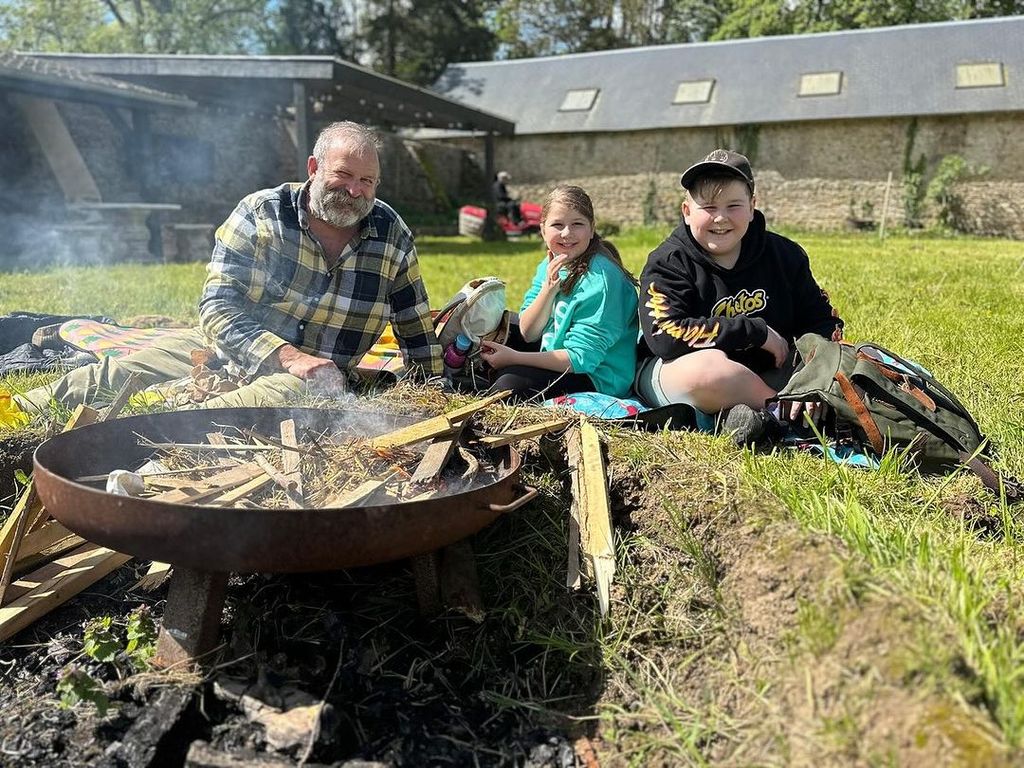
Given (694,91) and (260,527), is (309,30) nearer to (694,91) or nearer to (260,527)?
(694,91)

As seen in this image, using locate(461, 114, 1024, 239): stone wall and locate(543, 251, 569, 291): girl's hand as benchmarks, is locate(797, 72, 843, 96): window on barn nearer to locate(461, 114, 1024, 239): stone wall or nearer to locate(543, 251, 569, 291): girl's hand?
locate(461, 114, 1024, 239): stone wall

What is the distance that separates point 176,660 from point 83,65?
47.7 ft

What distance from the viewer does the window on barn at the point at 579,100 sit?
2498cm

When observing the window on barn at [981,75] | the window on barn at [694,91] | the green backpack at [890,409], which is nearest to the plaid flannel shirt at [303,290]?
the green backpack at [890,409]

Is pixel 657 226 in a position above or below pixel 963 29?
below

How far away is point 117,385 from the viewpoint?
3621mm

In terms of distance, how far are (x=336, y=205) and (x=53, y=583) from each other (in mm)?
1974

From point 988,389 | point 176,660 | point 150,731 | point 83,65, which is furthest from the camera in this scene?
point 83,65

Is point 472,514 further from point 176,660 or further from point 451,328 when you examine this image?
point 451,328

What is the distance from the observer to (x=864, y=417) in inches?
117

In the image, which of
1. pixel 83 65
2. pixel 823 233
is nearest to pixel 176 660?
pixel 83 65

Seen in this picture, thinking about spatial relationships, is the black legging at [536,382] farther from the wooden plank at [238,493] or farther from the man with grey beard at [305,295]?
the wooden plank at [238,493]

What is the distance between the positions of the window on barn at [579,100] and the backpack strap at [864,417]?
2352 cm

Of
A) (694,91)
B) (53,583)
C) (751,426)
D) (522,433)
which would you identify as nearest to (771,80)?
(694,91)
